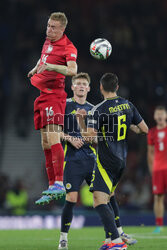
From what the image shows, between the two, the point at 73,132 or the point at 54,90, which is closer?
the point at 54,90

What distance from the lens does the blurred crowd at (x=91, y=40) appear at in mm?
18844

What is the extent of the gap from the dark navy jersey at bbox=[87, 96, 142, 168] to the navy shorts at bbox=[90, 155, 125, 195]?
61 millimetres

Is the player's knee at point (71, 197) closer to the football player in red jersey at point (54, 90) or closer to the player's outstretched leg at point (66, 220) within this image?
the player's outstretched leg at point (66, 220)

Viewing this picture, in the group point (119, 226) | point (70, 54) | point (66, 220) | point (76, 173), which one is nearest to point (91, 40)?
point (76, 173)

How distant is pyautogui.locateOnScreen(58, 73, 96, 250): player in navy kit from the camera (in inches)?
292

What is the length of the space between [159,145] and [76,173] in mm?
4538

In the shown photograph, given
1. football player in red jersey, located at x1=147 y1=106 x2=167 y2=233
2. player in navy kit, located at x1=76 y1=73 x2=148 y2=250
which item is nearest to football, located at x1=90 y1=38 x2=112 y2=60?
player in navy kit, located at x1=76 y1=73 x2=148 y2=250

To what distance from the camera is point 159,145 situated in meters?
11.8

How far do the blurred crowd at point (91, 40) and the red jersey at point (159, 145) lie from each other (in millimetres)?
6247

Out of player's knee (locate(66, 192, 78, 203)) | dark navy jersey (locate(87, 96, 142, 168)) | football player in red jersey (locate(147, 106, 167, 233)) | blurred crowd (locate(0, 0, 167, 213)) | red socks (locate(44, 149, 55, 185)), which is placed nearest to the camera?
dark navy jersey (locate(87, 96, 142, 168))

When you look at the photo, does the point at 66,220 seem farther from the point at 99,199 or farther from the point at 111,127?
the point at 111,127

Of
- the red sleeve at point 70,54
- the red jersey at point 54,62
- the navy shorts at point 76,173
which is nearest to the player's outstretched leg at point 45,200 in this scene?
the navy shorts at point 76,173

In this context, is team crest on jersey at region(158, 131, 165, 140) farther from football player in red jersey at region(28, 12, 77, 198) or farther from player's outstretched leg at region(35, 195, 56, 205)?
player's outstretched leg at region(35, 195, 56, 205)

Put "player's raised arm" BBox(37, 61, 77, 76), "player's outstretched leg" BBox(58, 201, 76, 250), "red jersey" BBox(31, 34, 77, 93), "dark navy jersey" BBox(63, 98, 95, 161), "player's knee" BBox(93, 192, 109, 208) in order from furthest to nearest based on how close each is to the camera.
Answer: "dark navy jersey" BBox(63, 98, 95, 161) < "player's outstretched leg" BBox(58, 201, 76, 250) < "red jersey" BBox(31, 34, 77, 93) < "player's raised arm" BBox(37, 61, 77, 76) < "player's knee" BBox(93, 192, 109, 208)
